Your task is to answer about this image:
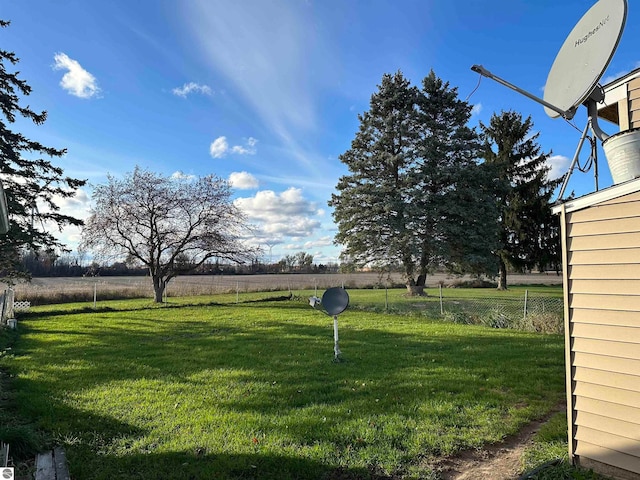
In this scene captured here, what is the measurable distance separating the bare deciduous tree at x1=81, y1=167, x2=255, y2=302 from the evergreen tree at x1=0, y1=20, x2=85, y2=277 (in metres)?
3.85

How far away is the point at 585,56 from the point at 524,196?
2335 cm

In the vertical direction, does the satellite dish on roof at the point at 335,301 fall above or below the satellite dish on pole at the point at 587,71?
below

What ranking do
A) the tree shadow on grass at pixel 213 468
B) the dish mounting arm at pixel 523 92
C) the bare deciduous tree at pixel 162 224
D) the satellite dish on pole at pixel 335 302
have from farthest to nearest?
1. the bare deciduous tree at pixel 162 224
2. the satellite dish on pole at pixel 335 302
3. the dish mounting arm at pixel 523 92
4. the tree shadow on grass at pixel 213 468

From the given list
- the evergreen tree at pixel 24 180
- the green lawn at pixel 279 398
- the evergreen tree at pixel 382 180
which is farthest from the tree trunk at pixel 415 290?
the evergreen tree at pixel 24 180

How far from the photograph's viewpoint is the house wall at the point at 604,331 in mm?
2615

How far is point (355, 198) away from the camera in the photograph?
19.9 meters

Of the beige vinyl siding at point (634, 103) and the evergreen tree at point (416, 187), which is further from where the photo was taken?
the evergreen tree at point (416, 187)

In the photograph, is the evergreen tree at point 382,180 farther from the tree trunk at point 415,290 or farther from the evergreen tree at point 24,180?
the evergreen tree at point 24,180

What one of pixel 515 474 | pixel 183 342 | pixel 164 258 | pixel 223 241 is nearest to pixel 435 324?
pixel 183 342

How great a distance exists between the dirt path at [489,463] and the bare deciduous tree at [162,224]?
16466 mm

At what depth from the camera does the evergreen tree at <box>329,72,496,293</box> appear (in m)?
18.2

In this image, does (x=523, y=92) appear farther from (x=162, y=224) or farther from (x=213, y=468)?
(x=162, y=224)

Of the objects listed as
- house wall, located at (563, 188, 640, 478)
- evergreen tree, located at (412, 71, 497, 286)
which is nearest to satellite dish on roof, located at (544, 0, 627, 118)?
house wall, located at (563, 188, 640, 478)

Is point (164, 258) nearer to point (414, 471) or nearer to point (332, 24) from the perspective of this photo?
point (332, 24)
